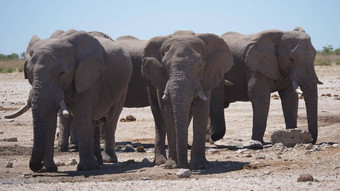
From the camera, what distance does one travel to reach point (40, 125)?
12.1 m

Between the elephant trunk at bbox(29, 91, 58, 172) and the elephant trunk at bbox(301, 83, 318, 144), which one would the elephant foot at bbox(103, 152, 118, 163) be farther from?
the elephant trunk at bbox(301, 83, 318, 144)

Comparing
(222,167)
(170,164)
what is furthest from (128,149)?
(222,167)

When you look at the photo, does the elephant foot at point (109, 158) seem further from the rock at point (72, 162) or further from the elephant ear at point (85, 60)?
the elephant ear at point (85, 60)

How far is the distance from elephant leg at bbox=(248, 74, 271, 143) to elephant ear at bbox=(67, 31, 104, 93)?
475 centimetres

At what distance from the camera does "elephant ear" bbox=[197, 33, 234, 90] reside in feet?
42.2

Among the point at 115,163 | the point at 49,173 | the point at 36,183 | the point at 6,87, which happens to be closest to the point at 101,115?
the point at 115,163

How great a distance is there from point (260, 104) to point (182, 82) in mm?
5445

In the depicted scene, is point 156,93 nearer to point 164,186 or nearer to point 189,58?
point 189,58

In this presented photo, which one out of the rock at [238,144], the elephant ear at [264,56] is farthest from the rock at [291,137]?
the elephant ear at [264,56]

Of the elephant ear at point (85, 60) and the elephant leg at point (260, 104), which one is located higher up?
the elephant ear at point (85, 60)

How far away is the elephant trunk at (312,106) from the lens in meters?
16.2

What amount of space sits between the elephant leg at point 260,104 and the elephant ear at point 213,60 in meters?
3.98

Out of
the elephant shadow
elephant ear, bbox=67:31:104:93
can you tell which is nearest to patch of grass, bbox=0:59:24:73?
elephant ear, bbox=67:31:104:93

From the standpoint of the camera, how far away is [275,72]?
17234 mm
